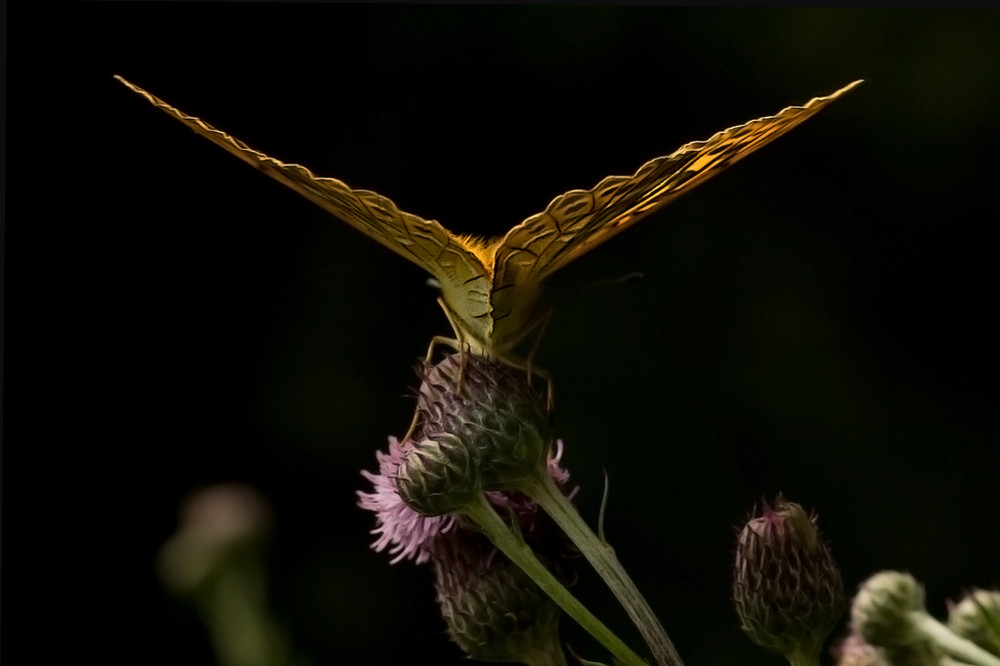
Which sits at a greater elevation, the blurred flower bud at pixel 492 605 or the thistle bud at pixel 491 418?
the thistle bud at pixel 491 418

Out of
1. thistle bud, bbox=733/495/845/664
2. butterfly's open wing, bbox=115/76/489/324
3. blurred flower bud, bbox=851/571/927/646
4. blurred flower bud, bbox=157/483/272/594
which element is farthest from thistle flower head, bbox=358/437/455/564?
blurred flower bud, bbox=157/483/272/594

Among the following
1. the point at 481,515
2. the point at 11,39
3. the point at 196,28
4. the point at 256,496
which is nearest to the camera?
the point at 481,515

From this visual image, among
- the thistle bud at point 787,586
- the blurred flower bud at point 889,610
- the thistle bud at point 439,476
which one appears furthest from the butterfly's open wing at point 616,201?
the blurred flower bud at point 889,610

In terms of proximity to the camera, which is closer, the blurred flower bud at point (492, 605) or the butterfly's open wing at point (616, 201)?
the butterfly's open wing at point (616, 201)

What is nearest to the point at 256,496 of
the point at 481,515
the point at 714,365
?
the point at 714,365

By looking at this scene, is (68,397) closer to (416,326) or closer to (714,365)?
(416,326)

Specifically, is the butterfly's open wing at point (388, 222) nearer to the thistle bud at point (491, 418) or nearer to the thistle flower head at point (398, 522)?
the thistle bud at point (491, 418)
